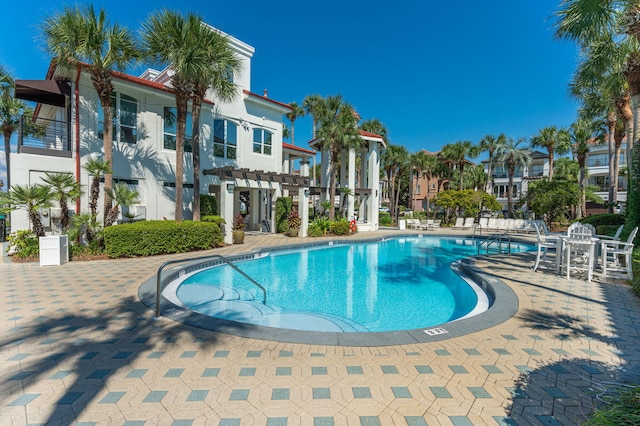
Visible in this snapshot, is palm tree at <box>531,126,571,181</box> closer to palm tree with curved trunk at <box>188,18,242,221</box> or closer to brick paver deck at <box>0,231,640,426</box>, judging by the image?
palm tree with curved trunk at <box>188,18,242,221</box>

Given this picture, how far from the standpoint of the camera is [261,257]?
12586mm

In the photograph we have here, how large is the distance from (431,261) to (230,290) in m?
8.47

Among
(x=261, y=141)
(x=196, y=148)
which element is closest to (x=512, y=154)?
(x=261, y=141)

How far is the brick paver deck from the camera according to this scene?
2652mm

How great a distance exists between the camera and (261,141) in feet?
64.7

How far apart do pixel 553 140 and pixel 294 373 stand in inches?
1409

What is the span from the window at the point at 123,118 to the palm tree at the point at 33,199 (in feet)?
14.5

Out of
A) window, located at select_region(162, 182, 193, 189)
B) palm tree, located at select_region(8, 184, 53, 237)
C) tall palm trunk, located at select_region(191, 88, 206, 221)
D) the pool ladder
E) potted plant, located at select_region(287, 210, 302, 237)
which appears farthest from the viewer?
potted plant, located at select_region(287, 210, 302, 237)

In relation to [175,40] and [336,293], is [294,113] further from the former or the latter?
[336,293]

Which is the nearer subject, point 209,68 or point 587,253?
point 587,253

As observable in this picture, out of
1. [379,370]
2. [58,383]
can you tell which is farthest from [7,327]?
[379,370]

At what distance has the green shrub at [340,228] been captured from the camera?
1956 cm

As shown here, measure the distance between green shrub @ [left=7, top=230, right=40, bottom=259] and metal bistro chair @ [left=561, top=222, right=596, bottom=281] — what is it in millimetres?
15947

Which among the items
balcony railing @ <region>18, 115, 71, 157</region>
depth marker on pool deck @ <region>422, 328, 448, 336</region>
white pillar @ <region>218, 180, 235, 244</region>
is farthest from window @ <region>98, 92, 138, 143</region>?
depth marker on pool deck @ <region>422, 328, 448, 336</region>
